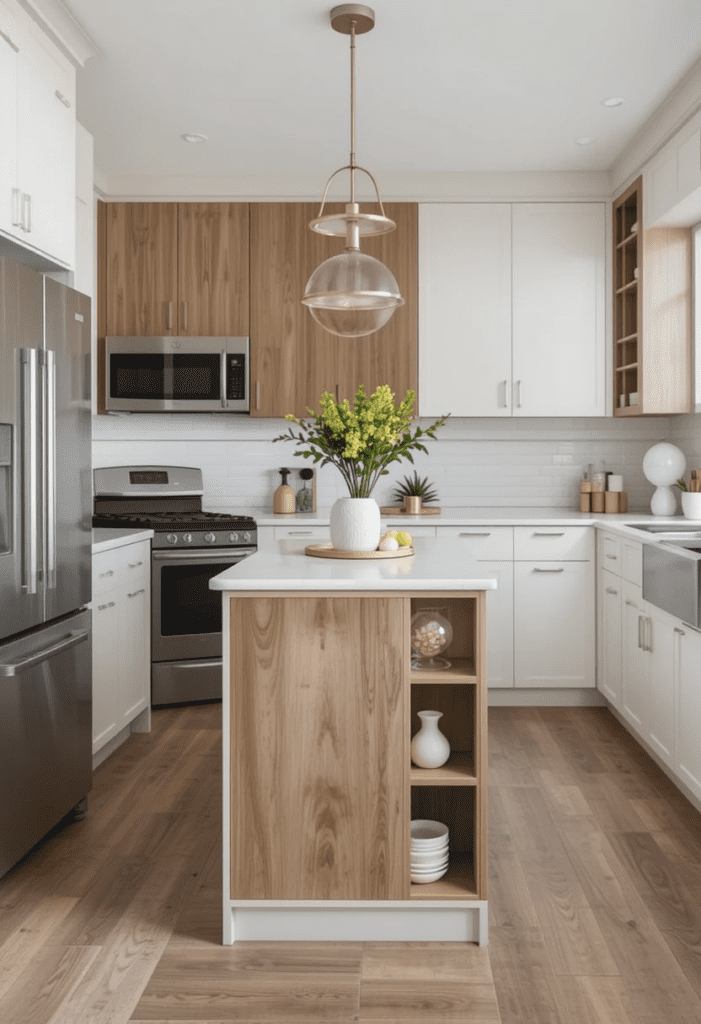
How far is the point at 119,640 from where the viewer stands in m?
3.79

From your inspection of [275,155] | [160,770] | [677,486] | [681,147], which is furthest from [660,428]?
[160,770]

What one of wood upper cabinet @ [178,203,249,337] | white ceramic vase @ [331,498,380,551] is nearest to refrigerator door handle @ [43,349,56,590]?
white ceramic vase @ [331,498,380,551]

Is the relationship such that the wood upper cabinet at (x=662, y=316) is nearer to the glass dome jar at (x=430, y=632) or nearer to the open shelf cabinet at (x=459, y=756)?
the open shelf cabinet at (x=459, y=756)

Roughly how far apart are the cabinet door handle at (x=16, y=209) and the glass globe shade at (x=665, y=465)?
3333 millimetres

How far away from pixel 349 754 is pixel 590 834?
109 cm

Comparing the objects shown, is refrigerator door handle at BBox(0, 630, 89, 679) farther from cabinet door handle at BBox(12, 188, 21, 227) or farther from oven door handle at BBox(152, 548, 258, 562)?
oven door handle at BBox(152, 548, 258, 562)

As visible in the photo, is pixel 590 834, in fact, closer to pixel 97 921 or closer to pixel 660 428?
pixel 97 921

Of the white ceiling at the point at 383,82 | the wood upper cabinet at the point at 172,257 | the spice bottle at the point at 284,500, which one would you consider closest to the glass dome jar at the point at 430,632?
the white ceiling at the point at 383,82

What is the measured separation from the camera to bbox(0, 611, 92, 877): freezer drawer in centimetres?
247

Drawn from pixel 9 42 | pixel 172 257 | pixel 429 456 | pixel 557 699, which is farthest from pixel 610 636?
pixel 9 42

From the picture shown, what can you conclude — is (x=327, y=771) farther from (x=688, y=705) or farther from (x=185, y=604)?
(x=185, y=604)

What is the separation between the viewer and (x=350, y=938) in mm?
2271

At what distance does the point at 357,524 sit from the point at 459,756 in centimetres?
76

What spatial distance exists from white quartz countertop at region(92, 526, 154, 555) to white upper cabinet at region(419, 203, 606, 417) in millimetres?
1659
